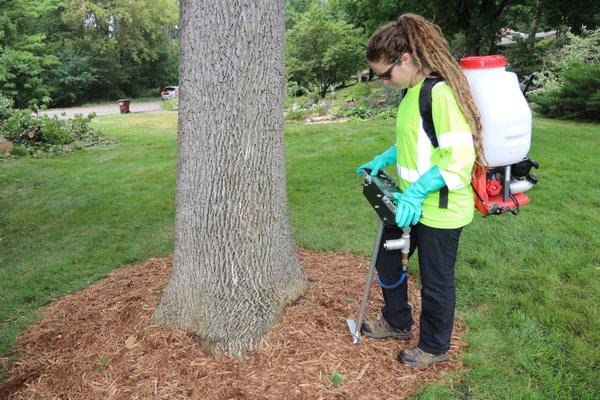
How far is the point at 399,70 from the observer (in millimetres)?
2494

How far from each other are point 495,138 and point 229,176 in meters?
1.46

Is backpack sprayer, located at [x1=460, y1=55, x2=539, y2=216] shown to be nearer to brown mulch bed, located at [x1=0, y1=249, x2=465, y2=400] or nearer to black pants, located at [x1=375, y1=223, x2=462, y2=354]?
black pants, located at [x1=375, y1=223, x2=462, y2=354]

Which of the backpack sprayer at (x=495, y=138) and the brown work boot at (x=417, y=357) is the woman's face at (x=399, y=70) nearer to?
the backpack sprayer at (x=495, y=138)

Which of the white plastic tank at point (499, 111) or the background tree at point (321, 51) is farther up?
the background tree at point (321, 51)

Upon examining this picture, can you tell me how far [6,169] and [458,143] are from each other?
31.6ft

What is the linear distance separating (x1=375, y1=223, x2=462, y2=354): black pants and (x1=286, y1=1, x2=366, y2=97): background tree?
24083mm

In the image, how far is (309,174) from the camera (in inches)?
290

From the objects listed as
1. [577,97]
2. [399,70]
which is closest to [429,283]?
[399,70]

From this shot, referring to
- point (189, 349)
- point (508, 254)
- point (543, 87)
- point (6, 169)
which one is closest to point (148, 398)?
point (189, 349)

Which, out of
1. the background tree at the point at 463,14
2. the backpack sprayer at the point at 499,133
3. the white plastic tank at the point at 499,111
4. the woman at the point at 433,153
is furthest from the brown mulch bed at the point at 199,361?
the background tree at the point at 463,14

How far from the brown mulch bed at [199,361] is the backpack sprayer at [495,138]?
72 cm

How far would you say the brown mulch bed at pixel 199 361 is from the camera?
260 cm

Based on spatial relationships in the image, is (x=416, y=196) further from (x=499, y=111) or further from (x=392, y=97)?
(x=392, y=97)

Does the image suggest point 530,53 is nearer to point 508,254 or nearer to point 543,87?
point 543,87
